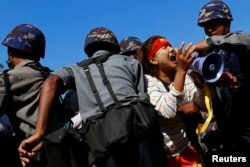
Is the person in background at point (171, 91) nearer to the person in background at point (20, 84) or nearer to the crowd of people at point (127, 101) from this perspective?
the crowd of people at point (127, 101)

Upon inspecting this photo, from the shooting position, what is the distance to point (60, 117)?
4.07 meters

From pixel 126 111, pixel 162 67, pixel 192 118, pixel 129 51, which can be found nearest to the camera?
pixel 126 111

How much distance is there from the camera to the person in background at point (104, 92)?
3.26 m

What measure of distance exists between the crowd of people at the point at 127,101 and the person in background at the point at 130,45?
1.70 metres

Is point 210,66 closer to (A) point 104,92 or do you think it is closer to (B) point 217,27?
(A) point 104,92

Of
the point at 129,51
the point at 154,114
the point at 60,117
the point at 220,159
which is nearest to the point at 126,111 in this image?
the point at 154,114

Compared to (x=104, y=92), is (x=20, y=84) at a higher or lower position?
higher

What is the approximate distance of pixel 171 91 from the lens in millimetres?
3428

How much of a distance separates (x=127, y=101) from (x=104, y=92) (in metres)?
0.21

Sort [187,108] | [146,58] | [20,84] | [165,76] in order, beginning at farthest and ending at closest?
1. [146,58]
2. [165,76]
3. [20,84]
4. [187,108]

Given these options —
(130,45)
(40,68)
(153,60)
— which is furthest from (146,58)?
(130,45)

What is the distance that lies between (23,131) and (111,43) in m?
1.15

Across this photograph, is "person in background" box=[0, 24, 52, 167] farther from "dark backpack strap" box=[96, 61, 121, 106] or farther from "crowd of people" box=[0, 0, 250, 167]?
"dark backpack strap" box=[96, 61, 121, 106]

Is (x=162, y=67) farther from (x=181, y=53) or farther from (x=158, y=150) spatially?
(x=158, y=150)
